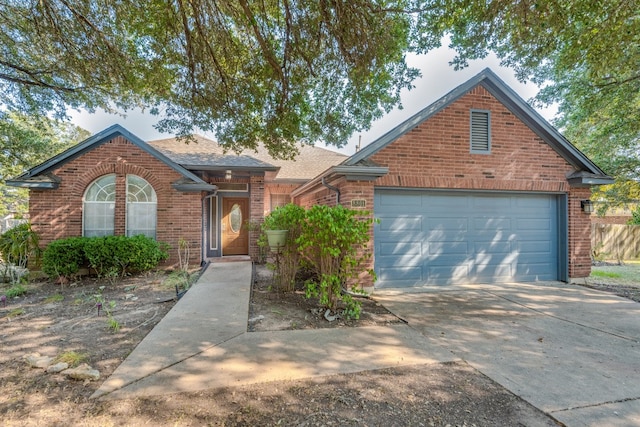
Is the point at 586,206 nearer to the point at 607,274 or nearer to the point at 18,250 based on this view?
the point at 607,274

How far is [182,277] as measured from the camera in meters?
8.04

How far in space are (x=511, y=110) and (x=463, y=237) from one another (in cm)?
358

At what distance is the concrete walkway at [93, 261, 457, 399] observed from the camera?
297cm

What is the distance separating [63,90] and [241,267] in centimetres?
814

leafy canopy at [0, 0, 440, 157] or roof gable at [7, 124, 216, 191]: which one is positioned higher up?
leafy canopy at [0, 0, 440, 157]

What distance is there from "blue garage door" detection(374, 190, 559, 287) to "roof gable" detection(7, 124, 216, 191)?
6029 millimetres

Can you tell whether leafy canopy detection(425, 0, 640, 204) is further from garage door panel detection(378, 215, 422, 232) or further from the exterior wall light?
garage door panel detection(378, 215, 422, 232)

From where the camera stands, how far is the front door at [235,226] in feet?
37.4

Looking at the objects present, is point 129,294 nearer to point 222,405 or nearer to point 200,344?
point 200,344

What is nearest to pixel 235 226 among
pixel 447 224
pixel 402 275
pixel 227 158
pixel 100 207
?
pixel 227 158

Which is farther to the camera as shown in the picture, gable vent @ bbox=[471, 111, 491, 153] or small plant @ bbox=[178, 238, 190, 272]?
small plant @ bbox=[178, 238, 190, 272]

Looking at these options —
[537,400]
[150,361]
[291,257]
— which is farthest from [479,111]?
[150,361]

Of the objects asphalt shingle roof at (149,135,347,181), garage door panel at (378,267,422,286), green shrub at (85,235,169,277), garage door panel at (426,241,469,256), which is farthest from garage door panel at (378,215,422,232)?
green shrub at (85,235,169,277)

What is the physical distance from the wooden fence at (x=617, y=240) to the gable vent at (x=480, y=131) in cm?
1055
